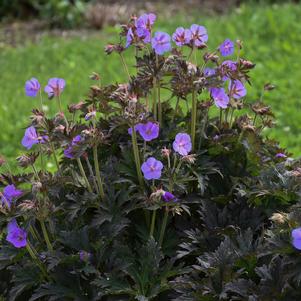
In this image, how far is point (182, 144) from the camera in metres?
2.19

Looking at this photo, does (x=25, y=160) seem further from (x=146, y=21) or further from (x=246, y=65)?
(x=246, y=65)

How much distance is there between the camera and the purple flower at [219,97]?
2.35m

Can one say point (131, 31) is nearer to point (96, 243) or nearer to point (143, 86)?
point (143, 86)

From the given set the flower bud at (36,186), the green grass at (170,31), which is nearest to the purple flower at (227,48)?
the flower bud at (36,186)

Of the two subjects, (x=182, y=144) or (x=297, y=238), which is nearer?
(x=297, y=238)

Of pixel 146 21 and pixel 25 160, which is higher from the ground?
pixel 146 21

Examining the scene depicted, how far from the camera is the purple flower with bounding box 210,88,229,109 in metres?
2.35

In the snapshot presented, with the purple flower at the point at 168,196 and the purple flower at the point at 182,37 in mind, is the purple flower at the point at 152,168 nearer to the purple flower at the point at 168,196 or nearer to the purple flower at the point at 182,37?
the purple flower at the point at 168,196

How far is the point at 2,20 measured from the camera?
27.9 ft

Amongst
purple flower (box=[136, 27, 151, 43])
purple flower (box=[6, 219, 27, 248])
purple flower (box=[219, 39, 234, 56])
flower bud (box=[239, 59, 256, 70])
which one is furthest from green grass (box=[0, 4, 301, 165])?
purple flower (box=[6, 219, 27, 248])

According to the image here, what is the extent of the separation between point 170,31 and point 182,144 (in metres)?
5.00

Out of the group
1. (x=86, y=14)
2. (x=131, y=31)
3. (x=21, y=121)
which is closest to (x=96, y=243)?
(x=131, y=31)

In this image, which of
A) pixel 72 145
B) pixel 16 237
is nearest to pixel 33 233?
pixel 16 237

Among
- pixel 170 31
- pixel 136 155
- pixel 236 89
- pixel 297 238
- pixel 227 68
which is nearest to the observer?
pixel 297 238
